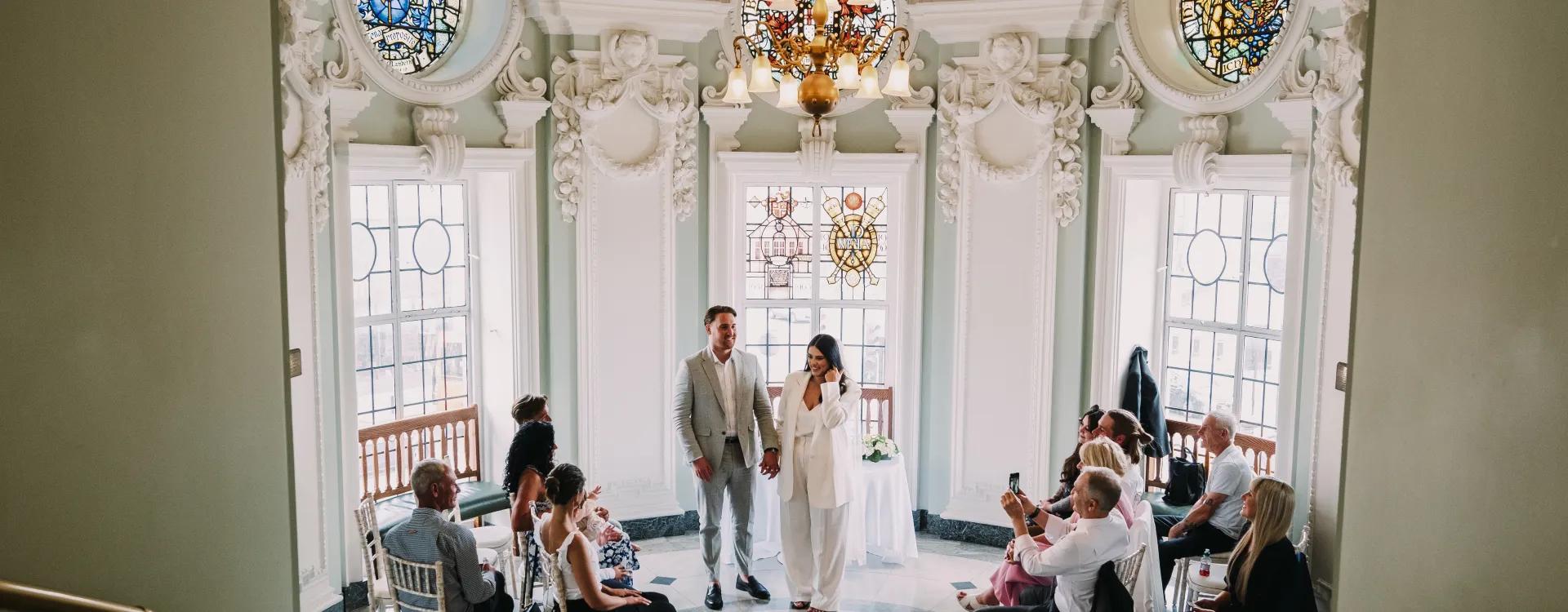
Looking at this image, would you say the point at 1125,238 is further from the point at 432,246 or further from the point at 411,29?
the point at 411,29

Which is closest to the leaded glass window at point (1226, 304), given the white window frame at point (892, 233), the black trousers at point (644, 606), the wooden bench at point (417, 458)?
the white window frame at point (892, 233)

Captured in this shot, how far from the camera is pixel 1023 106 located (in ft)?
22.2

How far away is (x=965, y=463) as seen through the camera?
7270mm

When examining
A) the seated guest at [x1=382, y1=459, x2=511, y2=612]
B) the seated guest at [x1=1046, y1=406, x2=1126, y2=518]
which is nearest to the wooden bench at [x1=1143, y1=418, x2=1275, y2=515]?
the seated guest at [x1=1046, y1=406, x2=1126, y2=518]

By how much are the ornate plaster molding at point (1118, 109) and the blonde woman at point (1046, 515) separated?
1977mm

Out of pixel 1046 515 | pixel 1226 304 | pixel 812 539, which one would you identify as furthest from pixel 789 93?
pixel 1226 304

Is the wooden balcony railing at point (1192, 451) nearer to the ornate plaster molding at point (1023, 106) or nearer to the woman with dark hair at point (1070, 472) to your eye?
the woman with dark hair at point (1070, 472)

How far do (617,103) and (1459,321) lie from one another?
516cm

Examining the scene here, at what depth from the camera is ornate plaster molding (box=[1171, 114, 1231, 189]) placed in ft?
20.4

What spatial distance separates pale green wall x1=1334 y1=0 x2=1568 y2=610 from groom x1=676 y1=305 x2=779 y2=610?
11.7 ft

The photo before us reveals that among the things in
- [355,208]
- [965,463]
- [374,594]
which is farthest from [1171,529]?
[355,208]

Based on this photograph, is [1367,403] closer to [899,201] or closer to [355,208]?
[899,201]

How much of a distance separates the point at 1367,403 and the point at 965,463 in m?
4.61

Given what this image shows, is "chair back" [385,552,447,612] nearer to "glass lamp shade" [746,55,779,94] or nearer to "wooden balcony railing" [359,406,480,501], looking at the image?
"wooden balcony railing" [359,406,480,501]
